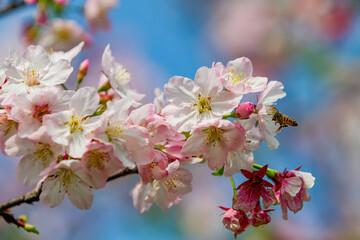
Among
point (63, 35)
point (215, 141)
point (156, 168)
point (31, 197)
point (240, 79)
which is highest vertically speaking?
point (240, 79)

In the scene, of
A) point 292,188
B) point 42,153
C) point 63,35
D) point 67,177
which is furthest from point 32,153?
point 63,35

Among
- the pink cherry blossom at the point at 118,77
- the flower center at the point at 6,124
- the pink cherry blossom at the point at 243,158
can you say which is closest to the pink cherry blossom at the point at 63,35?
the pink cherry blossom at the point at 118,77

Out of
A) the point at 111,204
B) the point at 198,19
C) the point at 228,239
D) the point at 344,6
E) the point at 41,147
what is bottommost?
the point at 111,204

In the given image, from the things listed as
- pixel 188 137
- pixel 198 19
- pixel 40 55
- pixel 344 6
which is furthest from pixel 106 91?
pixel 198 19

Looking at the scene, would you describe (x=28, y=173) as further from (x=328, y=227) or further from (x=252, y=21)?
(x=252, y=21)

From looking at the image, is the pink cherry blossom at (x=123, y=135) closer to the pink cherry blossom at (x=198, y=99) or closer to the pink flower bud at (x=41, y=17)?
the pink cherry blossom at (x=198, y=99)

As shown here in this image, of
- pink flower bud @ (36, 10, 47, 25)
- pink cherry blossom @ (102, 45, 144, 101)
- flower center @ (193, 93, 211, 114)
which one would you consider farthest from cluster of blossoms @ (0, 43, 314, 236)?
pink flower bud @ (36, 10, 47, 25)

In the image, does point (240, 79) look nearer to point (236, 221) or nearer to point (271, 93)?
point (271, 93)
